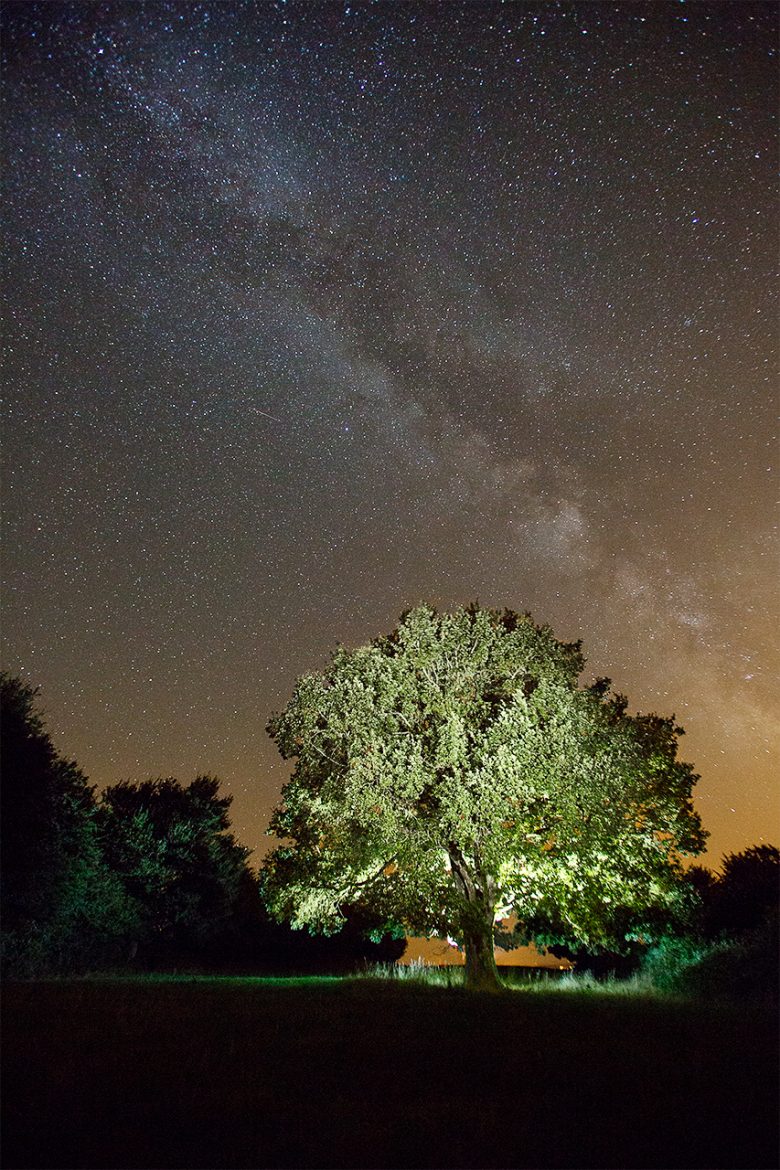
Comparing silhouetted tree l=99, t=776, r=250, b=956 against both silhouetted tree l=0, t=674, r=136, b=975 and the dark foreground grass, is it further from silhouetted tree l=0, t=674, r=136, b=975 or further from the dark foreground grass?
the dark foreground grass

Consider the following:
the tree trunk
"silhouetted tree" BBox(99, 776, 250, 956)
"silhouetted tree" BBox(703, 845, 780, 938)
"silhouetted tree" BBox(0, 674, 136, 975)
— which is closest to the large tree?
the tree trunk

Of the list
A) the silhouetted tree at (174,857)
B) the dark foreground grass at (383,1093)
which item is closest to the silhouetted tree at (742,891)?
the dark foreground grass at (383,1093)

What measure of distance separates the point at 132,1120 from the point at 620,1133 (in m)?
3.69

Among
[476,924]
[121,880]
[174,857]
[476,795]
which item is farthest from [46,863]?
[476,795]

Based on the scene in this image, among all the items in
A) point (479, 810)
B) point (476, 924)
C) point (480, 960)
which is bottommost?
point (480, 960)

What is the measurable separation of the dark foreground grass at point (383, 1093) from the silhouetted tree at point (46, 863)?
1715cm

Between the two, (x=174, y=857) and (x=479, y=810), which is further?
(x=174, y=857)

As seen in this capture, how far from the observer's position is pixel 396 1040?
886 cm

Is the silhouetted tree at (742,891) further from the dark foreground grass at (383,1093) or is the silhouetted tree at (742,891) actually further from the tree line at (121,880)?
the tree line at (121,880)

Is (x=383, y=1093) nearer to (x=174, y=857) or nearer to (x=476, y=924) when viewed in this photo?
(x=476, y=924)

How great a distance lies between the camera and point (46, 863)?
30953 millimetres

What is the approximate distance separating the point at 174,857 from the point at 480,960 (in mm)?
31428

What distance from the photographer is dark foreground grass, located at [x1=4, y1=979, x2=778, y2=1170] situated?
468 cm

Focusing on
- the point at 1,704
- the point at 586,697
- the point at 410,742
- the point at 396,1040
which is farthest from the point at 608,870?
the point at 1,704
